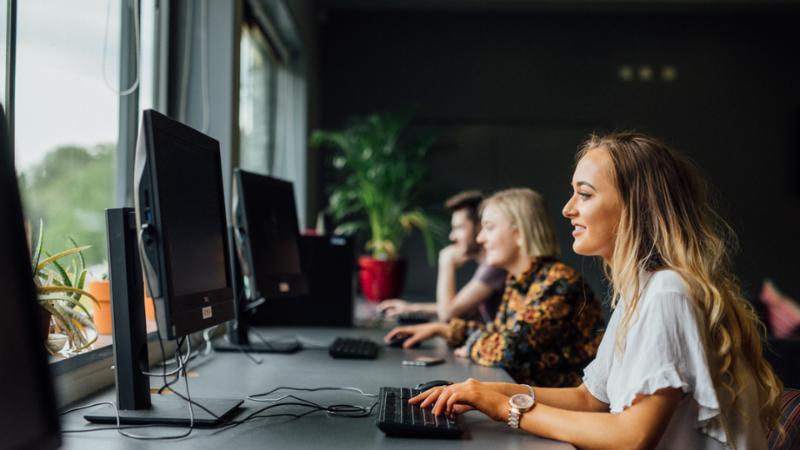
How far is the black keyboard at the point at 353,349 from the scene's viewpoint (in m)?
1.70

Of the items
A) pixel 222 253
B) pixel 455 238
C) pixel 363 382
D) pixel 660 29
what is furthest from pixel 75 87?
pixel 660 29

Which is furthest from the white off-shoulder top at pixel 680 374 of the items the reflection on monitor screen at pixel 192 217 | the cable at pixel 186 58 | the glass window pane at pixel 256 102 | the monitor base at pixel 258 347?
the glass window pane at pixel 256 102

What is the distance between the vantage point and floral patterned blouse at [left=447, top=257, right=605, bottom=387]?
167cm

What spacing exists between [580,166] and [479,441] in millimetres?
574

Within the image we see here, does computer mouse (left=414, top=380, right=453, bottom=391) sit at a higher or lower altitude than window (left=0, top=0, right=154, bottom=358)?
lower

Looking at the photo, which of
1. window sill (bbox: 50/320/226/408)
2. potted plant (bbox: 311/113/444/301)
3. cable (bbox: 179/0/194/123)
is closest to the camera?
window sill (bbox: 50/320/226/408)

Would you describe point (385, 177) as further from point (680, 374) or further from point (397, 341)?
point (680, 374)

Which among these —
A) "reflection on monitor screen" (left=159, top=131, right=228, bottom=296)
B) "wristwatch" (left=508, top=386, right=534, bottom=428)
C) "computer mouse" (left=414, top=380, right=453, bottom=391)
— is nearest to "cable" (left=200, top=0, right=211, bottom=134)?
"reflection on monitor screen" (left=159, top=131, right=228, bottom=296)

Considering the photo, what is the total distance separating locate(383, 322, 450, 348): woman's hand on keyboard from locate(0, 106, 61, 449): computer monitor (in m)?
1.36

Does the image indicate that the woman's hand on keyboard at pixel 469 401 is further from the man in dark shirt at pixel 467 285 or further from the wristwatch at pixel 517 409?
the man in dark shirt at pixel 467 285

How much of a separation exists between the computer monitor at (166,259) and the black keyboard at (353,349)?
563 mm

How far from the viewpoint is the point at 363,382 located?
140cm

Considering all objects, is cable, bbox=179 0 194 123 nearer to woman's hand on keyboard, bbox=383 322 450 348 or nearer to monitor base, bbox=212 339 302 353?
monitor base, bbox=212 339 302 353

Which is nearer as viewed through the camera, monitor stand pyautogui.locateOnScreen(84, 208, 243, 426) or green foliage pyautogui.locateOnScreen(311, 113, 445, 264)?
monitor stand pyautogui.locateOnScreen(84, 208, 243, 426)
